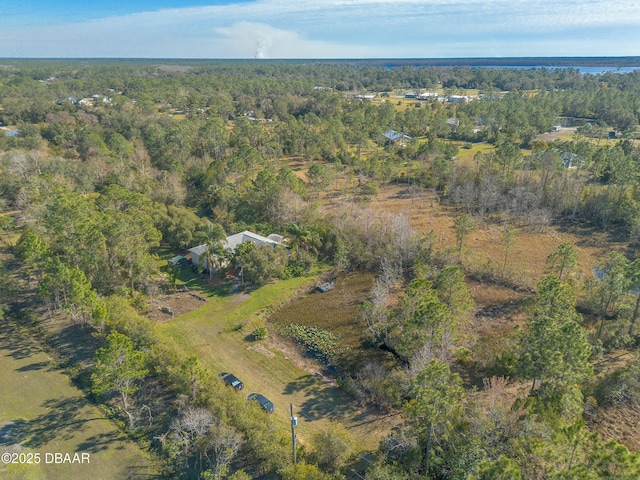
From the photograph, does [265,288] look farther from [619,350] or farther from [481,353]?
[619,350]

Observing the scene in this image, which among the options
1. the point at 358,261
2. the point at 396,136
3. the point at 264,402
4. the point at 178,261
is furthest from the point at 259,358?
the point at 396,136

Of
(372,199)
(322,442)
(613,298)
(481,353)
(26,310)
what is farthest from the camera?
(372,199)

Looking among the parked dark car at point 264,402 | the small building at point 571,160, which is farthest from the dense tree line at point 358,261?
the parked dark car at point 264,402

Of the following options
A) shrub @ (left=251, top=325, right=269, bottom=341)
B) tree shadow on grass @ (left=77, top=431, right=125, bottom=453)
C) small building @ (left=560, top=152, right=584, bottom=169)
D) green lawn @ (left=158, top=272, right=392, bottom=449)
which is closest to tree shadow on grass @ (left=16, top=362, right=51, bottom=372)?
green lawn @ (left=158, top=272, right=392, bottom=449)

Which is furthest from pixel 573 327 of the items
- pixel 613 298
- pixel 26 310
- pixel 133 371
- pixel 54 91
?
pixel 54 91

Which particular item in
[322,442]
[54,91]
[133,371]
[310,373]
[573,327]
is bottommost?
[310,373]

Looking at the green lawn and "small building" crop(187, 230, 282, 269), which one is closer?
the green lawn

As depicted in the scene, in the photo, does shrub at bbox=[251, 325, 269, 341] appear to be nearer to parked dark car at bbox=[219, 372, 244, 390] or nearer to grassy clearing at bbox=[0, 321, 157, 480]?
parked dark car at bbox=[219, 372, 244, 390]
